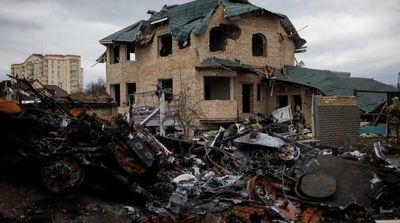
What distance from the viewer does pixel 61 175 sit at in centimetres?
659

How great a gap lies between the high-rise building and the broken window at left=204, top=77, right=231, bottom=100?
129ft

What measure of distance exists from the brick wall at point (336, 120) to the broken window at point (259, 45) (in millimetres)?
8227

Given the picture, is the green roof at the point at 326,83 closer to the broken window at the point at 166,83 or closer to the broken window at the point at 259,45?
the broken window at the point at 259,45

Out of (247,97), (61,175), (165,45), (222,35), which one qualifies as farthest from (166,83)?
(61,175)

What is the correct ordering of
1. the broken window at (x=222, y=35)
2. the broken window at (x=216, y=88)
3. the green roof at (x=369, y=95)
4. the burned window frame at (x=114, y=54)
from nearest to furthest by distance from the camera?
the green roof at (x=369, y=95) < the broken window at (x=222, y=35) < the broken window at (x=216, y=88) < the burned window frame at (x=114, y=54)

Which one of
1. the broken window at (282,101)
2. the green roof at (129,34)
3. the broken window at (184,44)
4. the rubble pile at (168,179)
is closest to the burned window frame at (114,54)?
the green roof at (129,34)

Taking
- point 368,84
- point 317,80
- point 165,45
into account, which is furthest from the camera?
point 368,84

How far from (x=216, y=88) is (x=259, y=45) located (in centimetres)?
381

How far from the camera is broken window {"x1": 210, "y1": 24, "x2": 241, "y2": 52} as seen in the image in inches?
915

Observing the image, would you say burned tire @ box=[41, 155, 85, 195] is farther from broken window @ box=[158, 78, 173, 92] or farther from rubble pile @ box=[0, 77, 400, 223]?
broken window @ box=[158, 78, 173, 92]

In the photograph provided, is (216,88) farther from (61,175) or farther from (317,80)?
(61,175)

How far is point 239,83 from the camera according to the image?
2333cm

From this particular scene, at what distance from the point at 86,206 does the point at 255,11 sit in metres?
18.7

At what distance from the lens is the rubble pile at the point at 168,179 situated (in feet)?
22.1
